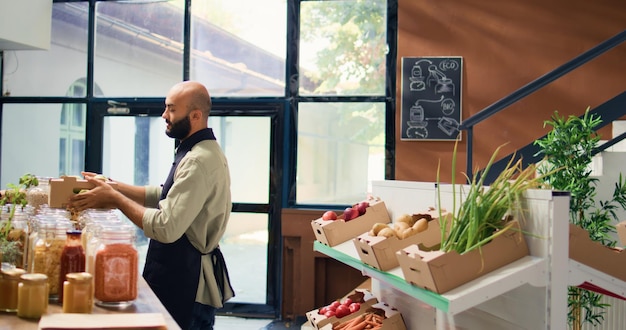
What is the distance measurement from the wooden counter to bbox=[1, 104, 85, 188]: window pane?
177 inches

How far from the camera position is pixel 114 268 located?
2.12 m

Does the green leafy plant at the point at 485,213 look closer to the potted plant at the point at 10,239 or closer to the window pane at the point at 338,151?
the potted plant at the point at 10,239

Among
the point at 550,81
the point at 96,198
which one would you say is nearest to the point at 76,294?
the point at 96,198

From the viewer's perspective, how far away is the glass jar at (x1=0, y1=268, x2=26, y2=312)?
6.63ft

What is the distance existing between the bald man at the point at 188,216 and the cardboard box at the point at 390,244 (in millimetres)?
754

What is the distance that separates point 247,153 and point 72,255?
4205 mm

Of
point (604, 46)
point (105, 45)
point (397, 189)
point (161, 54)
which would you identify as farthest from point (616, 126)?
point (105, 45)

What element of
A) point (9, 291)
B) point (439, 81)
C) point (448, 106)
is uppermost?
point (439, 81)

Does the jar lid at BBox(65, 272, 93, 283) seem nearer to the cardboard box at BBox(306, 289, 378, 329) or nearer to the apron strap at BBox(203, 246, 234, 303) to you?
the apron strap at BBox(203, 246, 234, 303)

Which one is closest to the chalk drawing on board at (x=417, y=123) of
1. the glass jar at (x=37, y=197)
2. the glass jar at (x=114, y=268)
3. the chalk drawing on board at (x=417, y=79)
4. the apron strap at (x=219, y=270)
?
the chalk drawing on board at (x=417, y=79)

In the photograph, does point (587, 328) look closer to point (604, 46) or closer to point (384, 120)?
point (604, 46)

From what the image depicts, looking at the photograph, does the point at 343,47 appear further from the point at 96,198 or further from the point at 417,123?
the point at 96,198

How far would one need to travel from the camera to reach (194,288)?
10.4 ft

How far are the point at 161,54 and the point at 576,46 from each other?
11.3ft
